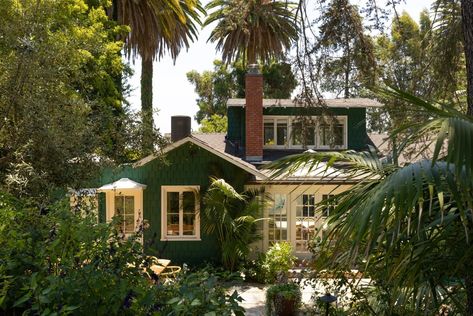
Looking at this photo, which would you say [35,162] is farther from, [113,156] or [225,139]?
[225,139]

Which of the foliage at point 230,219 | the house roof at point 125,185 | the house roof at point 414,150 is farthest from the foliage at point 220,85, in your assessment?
the house roof at point 414,150

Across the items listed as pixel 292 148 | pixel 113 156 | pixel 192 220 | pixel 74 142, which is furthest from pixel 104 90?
pixel 74 142

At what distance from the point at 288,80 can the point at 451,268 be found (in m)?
5.95

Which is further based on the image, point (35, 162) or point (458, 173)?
point (35, 162)

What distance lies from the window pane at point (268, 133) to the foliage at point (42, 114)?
37.0 ft

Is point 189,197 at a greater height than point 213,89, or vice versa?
point 213,89

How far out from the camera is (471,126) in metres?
3.30

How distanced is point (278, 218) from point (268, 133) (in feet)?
13.1

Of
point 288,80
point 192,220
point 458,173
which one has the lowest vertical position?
point 192,220

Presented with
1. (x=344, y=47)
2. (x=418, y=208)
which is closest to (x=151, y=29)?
(x=344, y=47)

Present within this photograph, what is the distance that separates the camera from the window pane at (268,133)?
21.7 meters

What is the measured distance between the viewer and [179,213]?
18203 mm

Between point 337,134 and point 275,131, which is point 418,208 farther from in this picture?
point 275,131

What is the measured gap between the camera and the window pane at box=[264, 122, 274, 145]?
21688 mm
